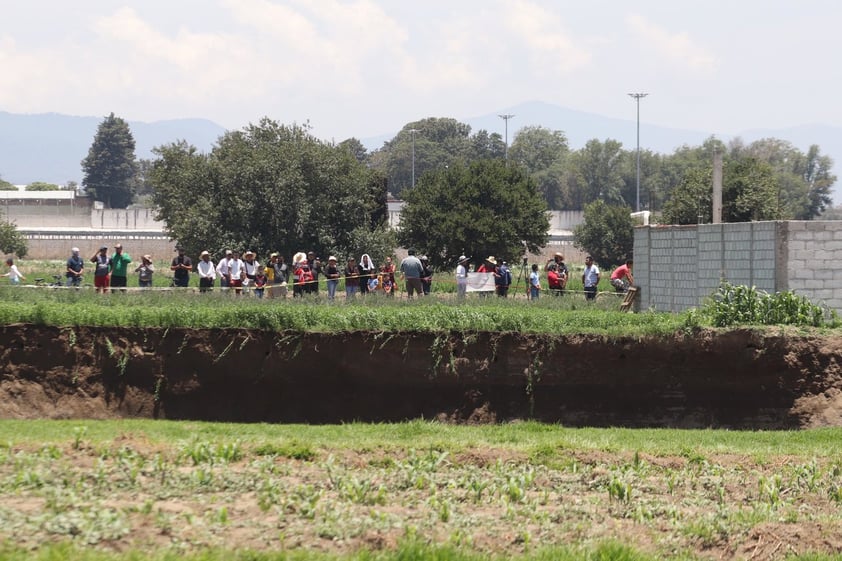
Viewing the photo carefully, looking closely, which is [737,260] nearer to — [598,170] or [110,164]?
[598,170]

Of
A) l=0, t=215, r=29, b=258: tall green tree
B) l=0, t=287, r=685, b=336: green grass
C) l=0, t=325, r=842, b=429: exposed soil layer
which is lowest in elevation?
l=0, t=325, r=842, b=429: exposed soil layer

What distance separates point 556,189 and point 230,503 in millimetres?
160442

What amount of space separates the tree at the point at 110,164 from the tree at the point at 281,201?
110454 mm

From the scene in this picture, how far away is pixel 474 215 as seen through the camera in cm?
6106

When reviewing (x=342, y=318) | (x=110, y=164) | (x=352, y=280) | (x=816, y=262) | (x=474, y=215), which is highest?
(x=110, y=164)

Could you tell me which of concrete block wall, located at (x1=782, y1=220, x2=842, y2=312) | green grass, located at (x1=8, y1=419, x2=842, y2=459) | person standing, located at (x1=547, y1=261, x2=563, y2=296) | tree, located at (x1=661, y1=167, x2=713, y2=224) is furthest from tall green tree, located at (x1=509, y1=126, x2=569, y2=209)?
green grass, located at (x1=8, y1=419, x2=842, y2=459)

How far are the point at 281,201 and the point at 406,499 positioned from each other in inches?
1677

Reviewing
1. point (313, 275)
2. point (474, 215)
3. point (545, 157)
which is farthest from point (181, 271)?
point (545, 157)

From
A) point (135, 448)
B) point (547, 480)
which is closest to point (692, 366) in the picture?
point (547, 480)

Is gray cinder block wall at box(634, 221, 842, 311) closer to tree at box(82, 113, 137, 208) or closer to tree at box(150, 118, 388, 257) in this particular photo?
tree at box(150, 118, 388, 257)

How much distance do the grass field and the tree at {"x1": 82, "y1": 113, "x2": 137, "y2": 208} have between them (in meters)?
153

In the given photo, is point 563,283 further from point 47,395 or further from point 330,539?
point 330,539

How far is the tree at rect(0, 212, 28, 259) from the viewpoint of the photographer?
82625 millimetres

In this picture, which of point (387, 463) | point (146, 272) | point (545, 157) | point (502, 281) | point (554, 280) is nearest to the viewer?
point (387, 463)
